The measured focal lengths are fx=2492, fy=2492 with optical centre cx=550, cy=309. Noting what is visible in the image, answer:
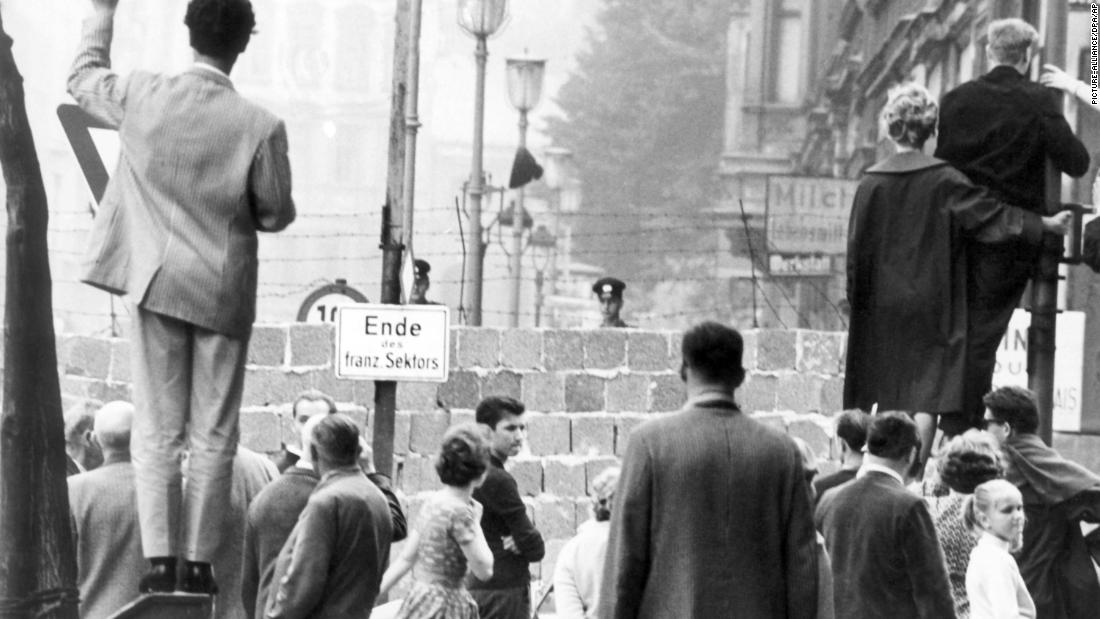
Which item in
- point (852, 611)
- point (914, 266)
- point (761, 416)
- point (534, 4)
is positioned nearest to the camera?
point (852, 611)

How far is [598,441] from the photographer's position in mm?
19797

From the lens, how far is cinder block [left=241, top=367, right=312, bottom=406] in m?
19.3

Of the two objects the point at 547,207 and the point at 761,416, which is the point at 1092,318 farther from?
the point at 547,207

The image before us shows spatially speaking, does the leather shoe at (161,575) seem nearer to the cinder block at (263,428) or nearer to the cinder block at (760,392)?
the cinder block at (263,428)

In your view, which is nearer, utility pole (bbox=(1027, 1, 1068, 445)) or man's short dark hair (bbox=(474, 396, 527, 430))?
utility pole (bbox=(1027, 1, 1068, 445))

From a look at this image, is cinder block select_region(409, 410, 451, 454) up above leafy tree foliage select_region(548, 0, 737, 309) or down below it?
below

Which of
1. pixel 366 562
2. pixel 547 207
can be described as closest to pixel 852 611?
pixel 366 562

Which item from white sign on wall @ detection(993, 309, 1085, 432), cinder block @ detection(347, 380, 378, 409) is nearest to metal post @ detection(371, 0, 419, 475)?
cinder block @ detection(347, 380, 378, 409)

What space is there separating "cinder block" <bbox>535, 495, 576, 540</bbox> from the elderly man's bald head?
11345 mm

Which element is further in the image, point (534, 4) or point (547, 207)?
point (534, 4)

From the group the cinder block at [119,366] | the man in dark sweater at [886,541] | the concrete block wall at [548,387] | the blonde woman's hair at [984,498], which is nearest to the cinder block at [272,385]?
the concrete block wall at [548,387]

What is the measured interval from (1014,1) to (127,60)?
21.0m

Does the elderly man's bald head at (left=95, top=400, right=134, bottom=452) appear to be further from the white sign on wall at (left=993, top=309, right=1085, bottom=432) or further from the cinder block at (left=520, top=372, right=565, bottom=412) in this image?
the white sign on wall at (left=993, top=309, right=1085, bottom=432)

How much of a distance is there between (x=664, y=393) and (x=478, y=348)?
1526 mm
